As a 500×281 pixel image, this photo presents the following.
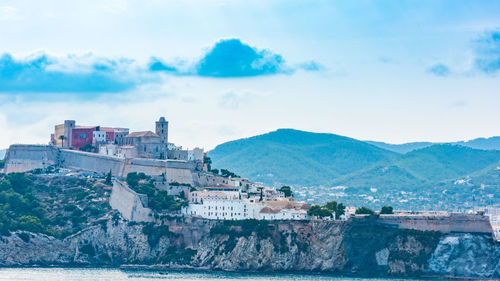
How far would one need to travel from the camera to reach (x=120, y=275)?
96812 mm

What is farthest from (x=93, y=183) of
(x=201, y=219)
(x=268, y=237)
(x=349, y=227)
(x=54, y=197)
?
(x=349, y=227)

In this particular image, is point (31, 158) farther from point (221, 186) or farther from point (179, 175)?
point (221, 186)

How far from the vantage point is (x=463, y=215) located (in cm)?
10706

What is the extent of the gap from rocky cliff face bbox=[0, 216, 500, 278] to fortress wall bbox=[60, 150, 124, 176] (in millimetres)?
12847

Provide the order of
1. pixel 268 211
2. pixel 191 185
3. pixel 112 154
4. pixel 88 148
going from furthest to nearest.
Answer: pixel 88 148 < pixel 112 154 < pixel 191 185 < pixel 268 211

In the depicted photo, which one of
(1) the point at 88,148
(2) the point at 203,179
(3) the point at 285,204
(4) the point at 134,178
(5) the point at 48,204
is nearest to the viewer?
(3) the point at 285,204

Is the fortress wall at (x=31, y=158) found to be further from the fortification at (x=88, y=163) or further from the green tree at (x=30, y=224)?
the green tree at (x=30, y=224)

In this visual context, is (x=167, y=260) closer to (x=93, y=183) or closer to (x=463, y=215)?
(x=93, y=183)

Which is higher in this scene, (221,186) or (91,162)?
(91,162)

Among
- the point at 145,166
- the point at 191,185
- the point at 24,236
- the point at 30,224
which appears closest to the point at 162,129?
the point at 145,166

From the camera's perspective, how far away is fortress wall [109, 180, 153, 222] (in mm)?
108875

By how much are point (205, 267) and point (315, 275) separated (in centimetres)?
1184

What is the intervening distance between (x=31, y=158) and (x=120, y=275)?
1371 inches

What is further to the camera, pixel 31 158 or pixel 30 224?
pixel 31 158
